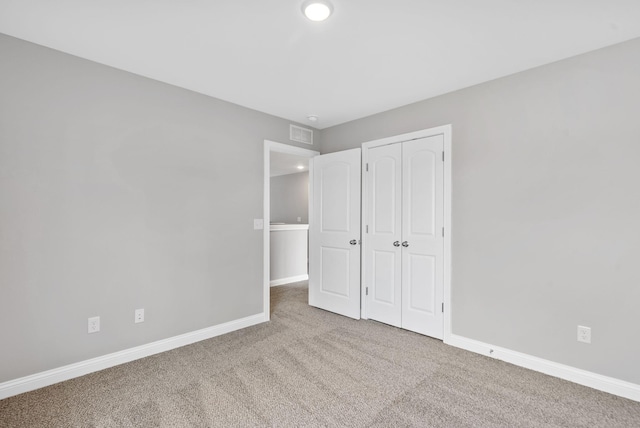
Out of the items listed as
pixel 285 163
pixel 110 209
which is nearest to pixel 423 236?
pixel 110 209

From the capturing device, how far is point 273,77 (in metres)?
2.74

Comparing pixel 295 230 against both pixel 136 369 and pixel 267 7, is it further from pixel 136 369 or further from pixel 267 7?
pixel 267 7

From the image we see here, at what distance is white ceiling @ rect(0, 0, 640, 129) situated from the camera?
1831 millimetres

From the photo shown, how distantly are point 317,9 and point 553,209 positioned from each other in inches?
90.1

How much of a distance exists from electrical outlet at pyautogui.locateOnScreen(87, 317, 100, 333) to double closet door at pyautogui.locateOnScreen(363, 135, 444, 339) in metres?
2.67

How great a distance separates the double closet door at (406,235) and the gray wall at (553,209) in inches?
7.5

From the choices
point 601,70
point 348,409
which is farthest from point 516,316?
point 601,70

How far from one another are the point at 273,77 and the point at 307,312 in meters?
2.80

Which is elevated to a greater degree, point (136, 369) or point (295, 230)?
point (295, 230)

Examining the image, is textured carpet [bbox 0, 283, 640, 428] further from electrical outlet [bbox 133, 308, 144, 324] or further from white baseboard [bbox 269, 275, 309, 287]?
white baseboard [bbox 269, 275, 309, 287]

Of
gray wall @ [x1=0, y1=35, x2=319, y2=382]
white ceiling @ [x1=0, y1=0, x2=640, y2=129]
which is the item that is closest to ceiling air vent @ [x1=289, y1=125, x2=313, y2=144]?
gray wall @ [x1=0, y1=35, x2=319, y2=382]

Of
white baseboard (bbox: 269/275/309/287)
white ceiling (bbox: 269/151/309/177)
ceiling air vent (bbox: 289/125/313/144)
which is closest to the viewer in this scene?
ceiling air vent (bbox: 289/125/313/144)

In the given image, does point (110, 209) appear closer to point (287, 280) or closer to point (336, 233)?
point (336, 233)

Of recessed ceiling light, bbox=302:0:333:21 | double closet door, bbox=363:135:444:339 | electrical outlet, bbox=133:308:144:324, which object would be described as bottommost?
electrical outlet, bbox=133:308:144:324
